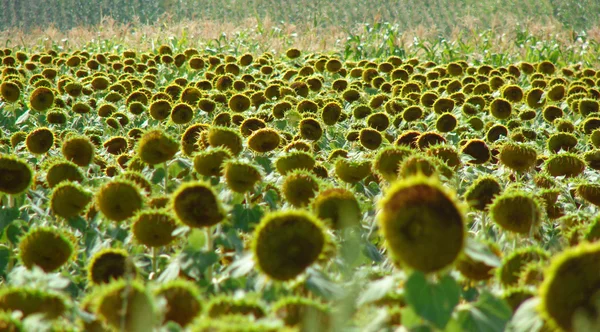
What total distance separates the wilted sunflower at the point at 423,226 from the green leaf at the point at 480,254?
11 cm

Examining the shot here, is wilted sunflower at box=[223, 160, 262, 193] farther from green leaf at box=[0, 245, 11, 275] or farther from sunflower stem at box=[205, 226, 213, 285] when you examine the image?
green leaf at box=[0, 245, 11, 275]

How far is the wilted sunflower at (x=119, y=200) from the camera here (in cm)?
287

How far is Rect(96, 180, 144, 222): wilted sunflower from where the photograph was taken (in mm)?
2873

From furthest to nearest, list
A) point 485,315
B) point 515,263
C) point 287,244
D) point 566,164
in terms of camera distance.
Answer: point 566,164, point 515,263, point 287,244, point 485,315

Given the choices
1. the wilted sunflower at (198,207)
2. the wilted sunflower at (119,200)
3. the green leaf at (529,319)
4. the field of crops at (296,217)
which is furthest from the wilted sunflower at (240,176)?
the green leaf at (529,319)

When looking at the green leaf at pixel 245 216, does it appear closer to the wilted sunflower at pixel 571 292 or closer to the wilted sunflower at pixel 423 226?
the wilted sunflower at pixel 423 226

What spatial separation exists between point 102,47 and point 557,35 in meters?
10.0

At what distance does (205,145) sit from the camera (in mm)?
3947

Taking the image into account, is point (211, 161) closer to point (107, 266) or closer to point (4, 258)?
point (107, 266)

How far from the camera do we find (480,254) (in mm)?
1670

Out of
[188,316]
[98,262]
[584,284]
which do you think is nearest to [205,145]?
[98,262]

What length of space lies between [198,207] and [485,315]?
3.71 ft

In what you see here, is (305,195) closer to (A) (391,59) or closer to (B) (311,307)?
(B) (311,307)

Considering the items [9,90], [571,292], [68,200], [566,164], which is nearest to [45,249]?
[68,200]
